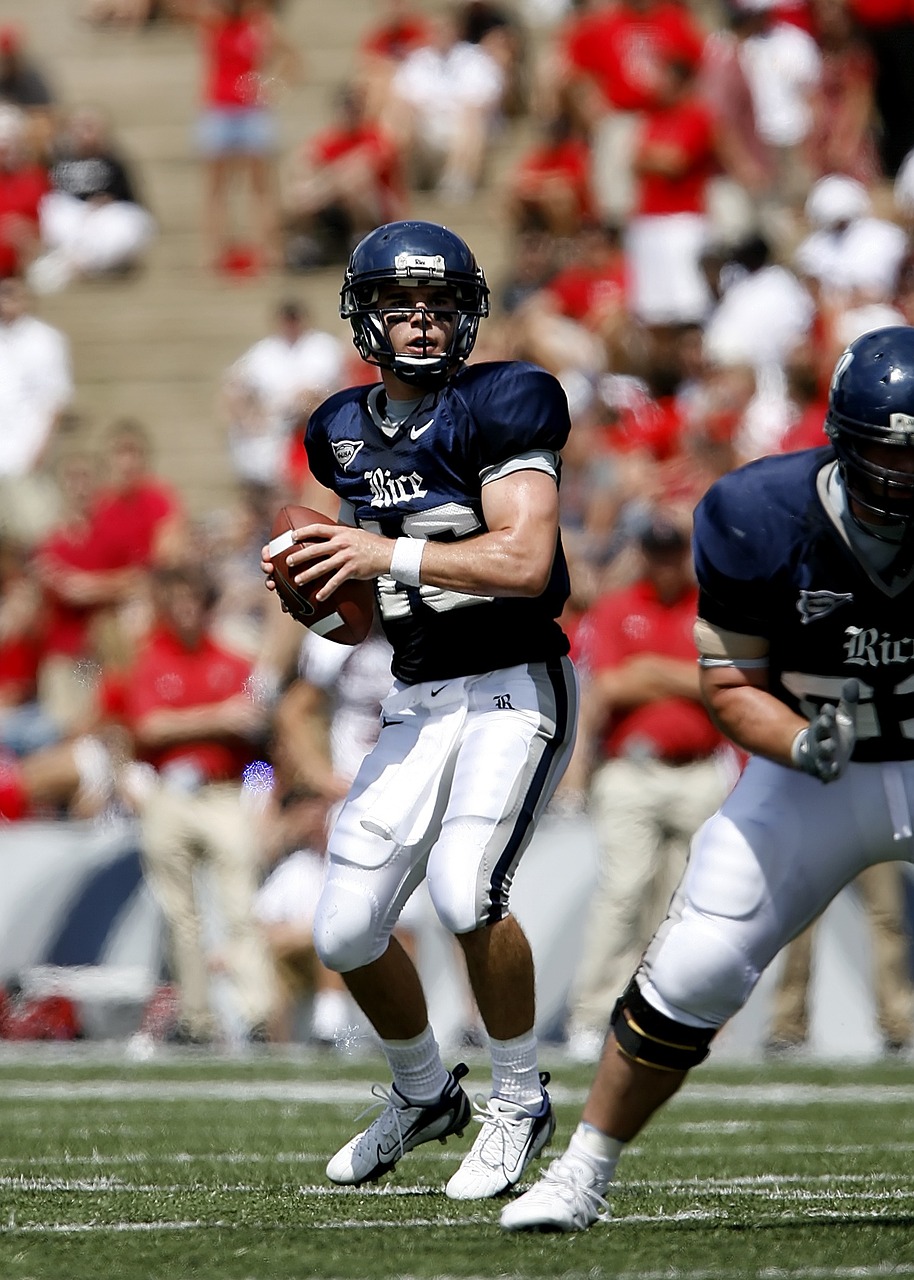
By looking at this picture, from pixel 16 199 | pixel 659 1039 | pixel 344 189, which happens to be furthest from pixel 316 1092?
pixel 16 199

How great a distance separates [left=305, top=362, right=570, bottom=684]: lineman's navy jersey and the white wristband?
223 mm

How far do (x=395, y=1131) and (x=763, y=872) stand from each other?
1208 mm

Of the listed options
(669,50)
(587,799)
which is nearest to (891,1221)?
(587,799)

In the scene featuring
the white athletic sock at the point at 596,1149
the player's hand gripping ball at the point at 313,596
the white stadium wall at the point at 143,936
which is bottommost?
the white stadium wall at the point at 143,936

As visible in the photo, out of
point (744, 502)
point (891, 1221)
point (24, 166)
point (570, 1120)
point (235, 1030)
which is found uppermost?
point (24, 166)

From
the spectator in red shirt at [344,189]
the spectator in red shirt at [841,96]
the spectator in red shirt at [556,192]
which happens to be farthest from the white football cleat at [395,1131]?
the spectator in red shirt at [344,189]

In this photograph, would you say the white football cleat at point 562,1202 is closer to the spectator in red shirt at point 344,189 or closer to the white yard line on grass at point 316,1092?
the white yard line on grass at point 316,1092

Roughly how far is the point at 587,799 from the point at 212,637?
1634 millimetres

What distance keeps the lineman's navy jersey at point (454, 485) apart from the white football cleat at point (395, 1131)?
89cm

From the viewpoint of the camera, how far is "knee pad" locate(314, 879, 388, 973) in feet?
14.5

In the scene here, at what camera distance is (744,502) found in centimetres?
387

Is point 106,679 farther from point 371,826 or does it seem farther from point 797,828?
point 797,828

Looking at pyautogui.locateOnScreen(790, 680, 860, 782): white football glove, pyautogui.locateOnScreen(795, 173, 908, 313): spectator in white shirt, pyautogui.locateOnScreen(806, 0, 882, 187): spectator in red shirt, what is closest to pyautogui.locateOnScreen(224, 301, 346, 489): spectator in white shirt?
pyautogui.locateOnScreen(795, 173, 908, 313): spectator in white shirt

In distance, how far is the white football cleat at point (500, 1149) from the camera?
4355 millimetres
